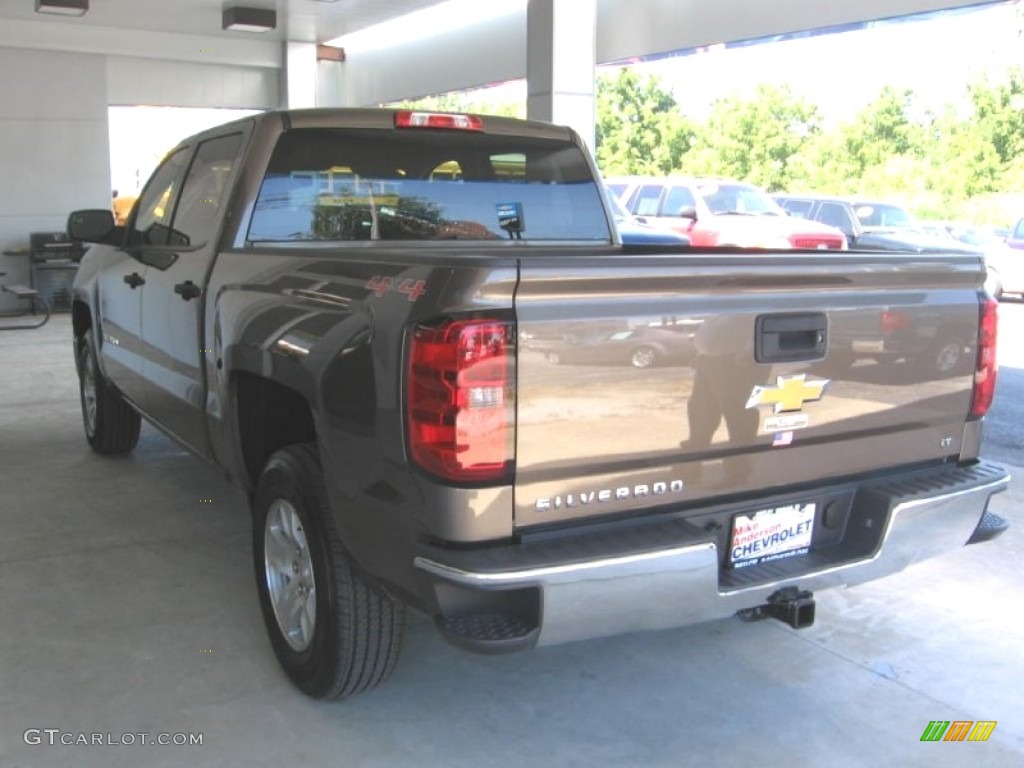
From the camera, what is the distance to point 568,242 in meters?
4.51

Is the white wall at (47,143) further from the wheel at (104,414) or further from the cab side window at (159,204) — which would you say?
the cab side window at (159,204)

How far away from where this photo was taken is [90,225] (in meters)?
5.21

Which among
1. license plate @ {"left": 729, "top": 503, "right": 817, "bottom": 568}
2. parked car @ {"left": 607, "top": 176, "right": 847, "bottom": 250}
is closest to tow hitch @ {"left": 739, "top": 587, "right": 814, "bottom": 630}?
license plate @ {"left": 729, "top": 503, "right": 817, "bottom": 568}

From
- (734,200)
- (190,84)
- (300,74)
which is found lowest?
(734,200)

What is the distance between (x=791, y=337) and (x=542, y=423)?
84 cm

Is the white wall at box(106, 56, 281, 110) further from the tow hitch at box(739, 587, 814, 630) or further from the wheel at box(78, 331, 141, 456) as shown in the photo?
the tow hitch at box(739, 587, 814, 630)

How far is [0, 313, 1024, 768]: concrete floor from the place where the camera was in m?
2.96

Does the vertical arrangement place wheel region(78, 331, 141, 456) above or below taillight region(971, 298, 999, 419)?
below

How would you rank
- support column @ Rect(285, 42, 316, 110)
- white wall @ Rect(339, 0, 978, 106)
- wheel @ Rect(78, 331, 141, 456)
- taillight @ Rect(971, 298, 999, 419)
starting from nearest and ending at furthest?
taillight @ Rect(971, 298, 999, 419) → wheel @ Rect(78, 331, 141, 456) → white wall @ Rect(339, 0, 978, 106) → support column @ Rect(285, 42, 316, 110)

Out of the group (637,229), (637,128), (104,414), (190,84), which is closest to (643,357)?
(104,414)

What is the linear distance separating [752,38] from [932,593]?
27.8 feet

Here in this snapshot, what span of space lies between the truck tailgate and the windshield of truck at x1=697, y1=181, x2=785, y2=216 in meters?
13.9

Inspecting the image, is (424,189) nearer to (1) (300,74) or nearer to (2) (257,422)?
(2) (257,422)
